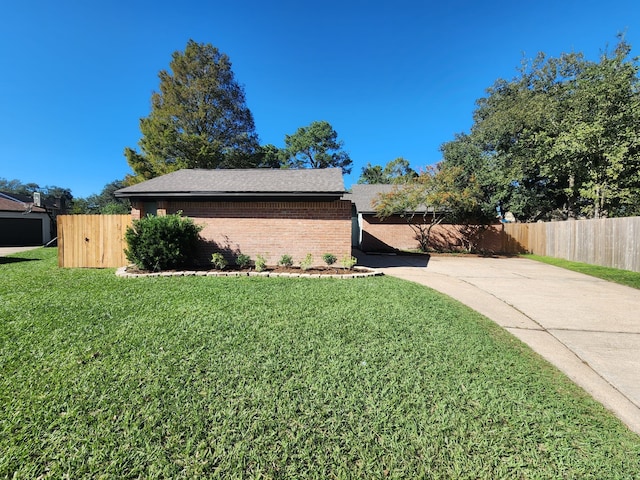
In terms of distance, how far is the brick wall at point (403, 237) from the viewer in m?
17.0

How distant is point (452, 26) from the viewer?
36.8 feet

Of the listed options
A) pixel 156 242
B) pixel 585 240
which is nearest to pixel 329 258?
pixel 156 242

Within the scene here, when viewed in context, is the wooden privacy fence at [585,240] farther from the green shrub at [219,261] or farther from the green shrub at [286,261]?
the green shrub at [219,261]

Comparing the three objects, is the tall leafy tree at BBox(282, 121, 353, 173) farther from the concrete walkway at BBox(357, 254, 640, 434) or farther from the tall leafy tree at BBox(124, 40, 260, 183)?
the concrete walkway at BBox(357, 254, 640, 434)

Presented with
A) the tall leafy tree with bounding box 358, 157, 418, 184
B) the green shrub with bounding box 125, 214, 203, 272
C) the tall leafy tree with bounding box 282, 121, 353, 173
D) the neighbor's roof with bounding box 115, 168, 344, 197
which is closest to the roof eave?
the neighbor's roof with bounding box 115, 168, 344, 197

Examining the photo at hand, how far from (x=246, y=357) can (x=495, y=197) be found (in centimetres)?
1933

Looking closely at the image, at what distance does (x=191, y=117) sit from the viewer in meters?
21.7

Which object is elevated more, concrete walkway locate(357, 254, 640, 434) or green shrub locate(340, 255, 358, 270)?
green shrub locate(340, 255, 358, 270)

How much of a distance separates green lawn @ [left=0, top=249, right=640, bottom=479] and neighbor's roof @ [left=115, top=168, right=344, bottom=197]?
17.0ft

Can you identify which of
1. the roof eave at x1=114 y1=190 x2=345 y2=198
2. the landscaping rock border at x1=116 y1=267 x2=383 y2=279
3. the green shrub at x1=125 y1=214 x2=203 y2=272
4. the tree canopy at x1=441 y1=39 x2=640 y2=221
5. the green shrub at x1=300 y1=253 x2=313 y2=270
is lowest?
the landscaping rock border at x1=116 y1=267 x2=383 y2=279

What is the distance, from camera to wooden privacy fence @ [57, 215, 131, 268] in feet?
28.4

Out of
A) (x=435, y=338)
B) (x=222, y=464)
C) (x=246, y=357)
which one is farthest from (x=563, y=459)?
(x=246, y=357)

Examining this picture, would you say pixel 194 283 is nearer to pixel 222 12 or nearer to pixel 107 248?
pixel 107 248

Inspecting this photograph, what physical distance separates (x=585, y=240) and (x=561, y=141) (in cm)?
604
